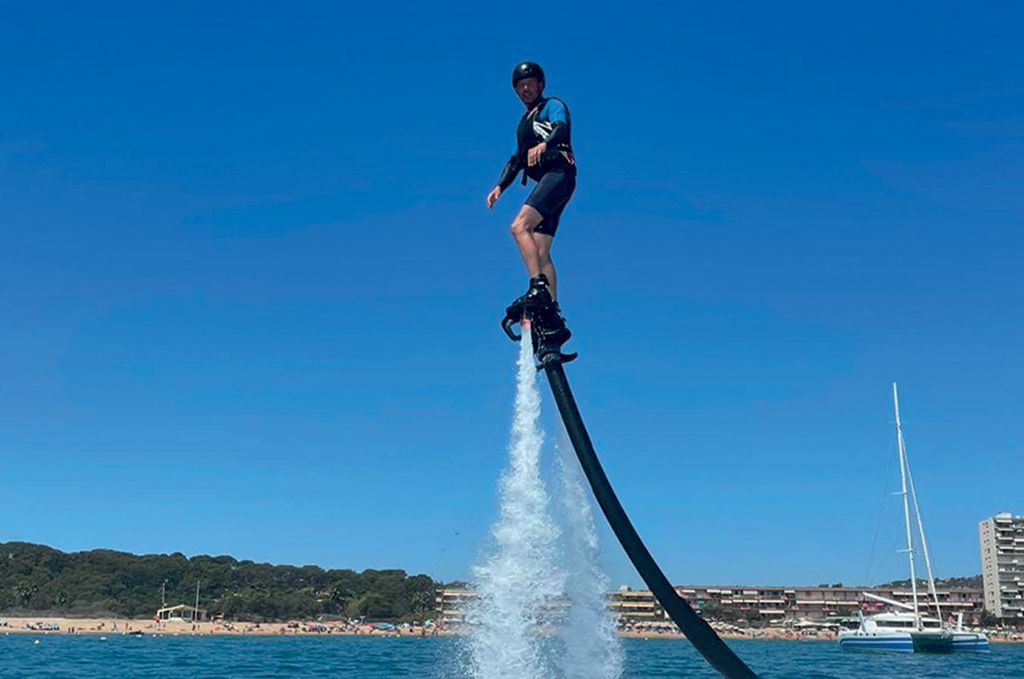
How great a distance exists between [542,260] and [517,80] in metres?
1.93

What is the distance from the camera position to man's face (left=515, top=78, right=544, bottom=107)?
10.6 m

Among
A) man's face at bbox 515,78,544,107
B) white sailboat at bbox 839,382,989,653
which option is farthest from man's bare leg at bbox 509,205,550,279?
white sailboat at bbox 839,382,989,653

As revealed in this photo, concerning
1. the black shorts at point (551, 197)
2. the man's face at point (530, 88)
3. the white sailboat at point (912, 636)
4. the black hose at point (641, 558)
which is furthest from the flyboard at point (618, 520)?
the white sailboat at point (912, 636)

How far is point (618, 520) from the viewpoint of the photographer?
33.2 feet

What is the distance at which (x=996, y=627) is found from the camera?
199000mm

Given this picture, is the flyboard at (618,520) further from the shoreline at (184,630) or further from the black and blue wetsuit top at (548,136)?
the shoreline at (184,630)

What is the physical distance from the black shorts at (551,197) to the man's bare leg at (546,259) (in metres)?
0.07

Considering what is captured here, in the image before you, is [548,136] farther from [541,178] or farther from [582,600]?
[582,600]

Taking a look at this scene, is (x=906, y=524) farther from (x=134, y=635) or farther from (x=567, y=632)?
(x=134, y=635)

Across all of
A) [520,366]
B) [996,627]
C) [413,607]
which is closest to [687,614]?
[520,366]

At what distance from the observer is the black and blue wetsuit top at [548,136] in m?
10.4

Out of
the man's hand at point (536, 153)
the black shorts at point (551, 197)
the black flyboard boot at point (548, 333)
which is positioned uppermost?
the man's hand at point (536, 153)

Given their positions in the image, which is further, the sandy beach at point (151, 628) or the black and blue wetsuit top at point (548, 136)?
the sandy beach at point (151, 628)

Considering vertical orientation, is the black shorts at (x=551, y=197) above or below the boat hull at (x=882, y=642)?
above
